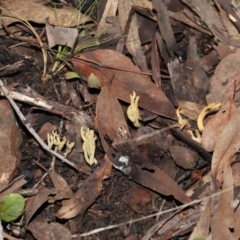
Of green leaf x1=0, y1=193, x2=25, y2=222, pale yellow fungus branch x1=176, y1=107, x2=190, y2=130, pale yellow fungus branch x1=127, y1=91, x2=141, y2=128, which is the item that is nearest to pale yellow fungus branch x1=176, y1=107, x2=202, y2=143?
pale yellow fungus branch x1=176, y1=107, x2=190, y2=130

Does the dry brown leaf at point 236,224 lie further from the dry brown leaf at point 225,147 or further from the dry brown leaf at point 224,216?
the dry brown leaf at point 225,147

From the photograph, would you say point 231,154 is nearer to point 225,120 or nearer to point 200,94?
point 225,120

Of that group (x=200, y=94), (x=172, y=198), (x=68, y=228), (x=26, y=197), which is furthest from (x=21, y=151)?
(x=200, y=94)

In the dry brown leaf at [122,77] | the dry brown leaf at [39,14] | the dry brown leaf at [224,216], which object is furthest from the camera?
the dry brown leaf at [39,14]

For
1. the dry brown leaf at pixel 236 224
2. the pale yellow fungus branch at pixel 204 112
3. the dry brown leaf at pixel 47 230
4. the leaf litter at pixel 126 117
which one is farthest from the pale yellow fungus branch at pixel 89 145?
the dry brown leaf at pixel 236 224

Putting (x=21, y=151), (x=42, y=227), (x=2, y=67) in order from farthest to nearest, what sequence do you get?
(x=2, y=67) < (x=21, y=151) < (x=42, y=227)

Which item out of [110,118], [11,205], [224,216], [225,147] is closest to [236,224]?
[224,216]

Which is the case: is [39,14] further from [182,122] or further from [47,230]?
[47,230]
